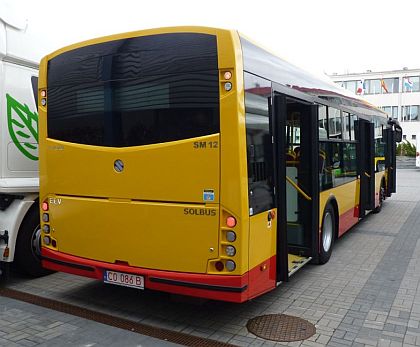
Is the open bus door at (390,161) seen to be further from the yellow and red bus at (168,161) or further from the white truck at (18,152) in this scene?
Answer: the white truck at (18,152)

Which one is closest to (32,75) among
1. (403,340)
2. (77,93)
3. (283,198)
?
(77,93)

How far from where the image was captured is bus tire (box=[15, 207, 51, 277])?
5.85 metres

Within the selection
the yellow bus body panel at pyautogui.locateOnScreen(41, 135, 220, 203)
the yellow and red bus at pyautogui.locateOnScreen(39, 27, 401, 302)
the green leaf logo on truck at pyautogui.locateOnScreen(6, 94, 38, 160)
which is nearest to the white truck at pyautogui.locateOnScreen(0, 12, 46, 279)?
the green leaf logo on truck at pyautogui.locateOnScreen(6, 94, 38, 160)

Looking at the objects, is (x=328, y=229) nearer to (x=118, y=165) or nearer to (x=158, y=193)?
(x=158, y=193)

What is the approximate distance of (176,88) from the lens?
13.8 ft

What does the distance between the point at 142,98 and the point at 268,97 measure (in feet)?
4.28

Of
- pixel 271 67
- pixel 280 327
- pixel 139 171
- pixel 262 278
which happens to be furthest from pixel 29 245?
pixel 271 67

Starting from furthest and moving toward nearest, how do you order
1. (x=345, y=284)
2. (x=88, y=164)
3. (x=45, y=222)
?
1. (x=345, y=284)
2. (x=45, y=222)
3. (x=88, y=164)

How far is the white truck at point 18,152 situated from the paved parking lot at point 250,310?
1.76 ft

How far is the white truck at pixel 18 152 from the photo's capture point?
5632 mm

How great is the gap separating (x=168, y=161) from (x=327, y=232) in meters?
3.62

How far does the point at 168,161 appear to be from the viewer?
4.20 meters

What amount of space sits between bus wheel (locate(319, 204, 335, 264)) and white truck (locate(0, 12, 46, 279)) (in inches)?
159

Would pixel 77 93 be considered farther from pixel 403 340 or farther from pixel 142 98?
pixel 403 340
